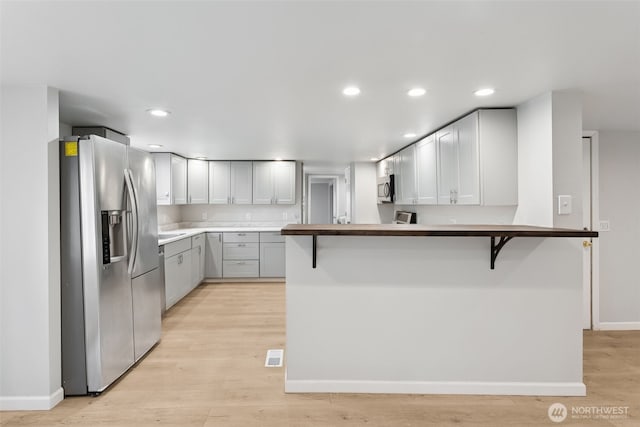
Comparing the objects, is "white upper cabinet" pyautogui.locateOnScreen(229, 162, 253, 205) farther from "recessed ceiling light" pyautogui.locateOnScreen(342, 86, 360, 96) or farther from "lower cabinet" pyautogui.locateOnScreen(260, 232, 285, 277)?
"recessed ceiling light" pyautogui.locateOnScreen(342, 86, 360, 96)

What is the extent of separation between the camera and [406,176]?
4.46 metres

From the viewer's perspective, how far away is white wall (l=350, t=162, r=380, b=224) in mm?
6281

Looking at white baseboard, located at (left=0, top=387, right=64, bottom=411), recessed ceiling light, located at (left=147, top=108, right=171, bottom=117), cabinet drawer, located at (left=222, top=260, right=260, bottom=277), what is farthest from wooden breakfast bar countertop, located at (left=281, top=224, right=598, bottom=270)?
cabinet drawer, located at (left=222, top=260, right=260, bottom=277)

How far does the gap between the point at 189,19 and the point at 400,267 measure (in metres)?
1.90

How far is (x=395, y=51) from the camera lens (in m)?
1.69

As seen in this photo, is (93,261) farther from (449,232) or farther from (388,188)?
(388,188)

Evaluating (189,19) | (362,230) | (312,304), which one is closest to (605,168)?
(362,230)

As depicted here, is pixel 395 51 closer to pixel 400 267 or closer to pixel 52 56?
pixel 400 267

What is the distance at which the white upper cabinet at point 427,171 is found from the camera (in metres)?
3.56

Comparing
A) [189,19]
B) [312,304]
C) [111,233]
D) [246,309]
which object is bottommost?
[246,309]

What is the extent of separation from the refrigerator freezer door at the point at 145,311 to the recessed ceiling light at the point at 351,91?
228 cm

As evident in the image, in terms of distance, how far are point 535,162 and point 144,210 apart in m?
3.24
